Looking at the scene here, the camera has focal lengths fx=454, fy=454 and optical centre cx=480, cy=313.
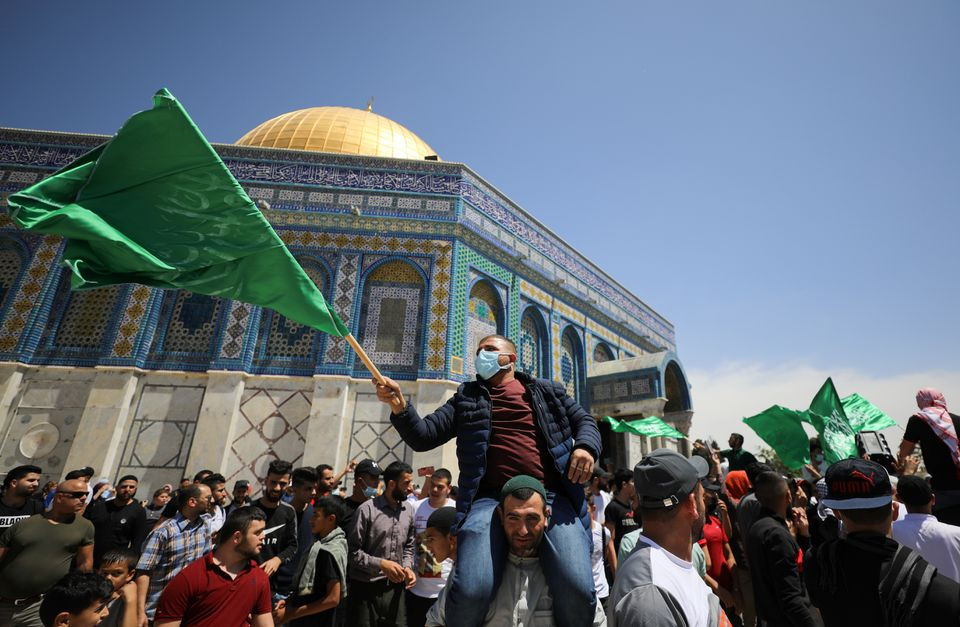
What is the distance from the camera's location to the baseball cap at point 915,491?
8.92ft

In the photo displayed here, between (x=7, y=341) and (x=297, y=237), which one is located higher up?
(x=297, y=237)

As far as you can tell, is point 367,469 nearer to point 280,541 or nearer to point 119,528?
point 280,541

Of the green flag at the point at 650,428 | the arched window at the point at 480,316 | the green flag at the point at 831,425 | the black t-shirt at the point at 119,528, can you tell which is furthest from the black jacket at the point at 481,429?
the green flag at the point at 650,428

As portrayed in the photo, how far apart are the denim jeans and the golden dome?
16.0m

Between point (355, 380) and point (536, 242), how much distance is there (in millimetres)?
8494

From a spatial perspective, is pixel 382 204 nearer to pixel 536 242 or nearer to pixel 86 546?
pixel 536 242

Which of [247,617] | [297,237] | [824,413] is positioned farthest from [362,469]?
[297,237]

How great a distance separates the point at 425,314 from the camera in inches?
518

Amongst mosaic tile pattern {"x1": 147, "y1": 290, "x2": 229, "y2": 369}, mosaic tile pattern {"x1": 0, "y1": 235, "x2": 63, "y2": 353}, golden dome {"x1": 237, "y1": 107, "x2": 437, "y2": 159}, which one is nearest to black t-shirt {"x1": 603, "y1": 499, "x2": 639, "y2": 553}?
mosaic tile pattern {"x1": 147, "y1": 290, "x2": 229, "y2": 369}

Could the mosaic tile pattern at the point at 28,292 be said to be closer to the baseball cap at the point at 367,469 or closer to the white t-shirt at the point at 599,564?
the baseball cap at the point at 367,469

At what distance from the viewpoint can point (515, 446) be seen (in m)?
2.48

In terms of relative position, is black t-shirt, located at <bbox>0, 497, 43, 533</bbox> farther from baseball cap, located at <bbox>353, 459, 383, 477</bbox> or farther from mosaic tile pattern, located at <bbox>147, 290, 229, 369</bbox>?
mosaic tile pattern, located at <bbox>147, 290, 229, 369</bbox>

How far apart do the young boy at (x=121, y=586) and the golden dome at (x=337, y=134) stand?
1489 centimetres

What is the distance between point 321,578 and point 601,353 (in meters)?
16.4
